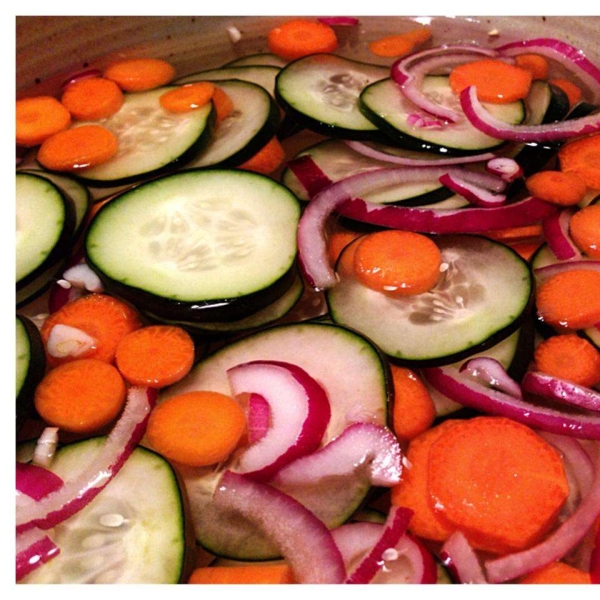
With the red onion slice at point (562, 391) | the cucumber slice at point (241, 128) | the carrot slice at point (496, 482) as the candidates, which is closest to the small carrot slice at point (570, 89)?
the cucumber slice at point (241, 128)

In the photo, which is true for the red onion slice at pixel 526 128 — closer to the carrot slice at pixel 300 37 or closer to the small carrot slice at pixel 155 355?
the carrot slice at pixel 300 37

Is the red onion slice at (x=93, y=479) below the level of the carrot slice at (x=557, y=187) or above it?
below

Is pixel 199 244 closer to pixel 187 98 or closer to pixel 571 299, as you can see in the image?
pixel 187 98

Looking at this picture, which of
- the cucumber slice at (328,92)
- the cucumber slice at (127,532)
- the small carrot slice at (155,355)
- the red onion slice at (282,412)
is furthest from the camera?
the cucumber slice at (328,92)

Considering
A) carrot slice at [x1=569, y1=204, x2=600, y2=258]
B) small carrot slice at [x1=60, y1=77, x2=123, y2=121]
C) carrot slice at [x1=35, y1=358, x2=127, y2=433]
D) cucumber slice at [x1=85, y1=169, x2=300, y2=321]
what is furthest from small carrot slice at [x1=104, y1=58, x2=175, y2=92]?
carrot slice at [x1=569, y1=204, x2=600, y2=258]

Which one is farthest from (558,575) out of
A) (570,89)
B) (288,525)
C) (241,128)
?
(570,89)

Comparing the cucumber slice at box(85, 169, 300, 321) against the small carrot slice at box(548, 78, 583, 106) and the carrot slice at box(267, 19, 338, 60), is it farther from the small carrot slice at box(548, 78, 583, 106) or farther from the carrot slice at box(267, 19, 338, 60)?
the small carrot slice at box(548, 78, 583, 106)
